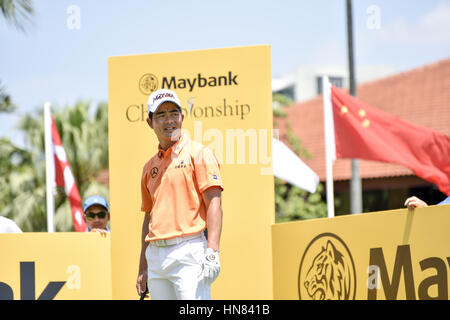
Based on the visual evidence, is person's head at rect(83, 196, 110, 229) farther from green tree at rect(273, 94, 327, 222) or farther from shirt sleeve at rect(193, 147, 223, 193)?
green tree at rect(273, 94, 327, 222)

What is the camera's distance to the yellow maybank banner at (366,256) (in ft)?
13.5

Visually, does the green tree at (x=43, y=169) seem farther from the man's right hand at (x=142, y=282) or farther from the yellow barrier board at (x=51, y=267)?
the man's right hand at (x=142, y=282)

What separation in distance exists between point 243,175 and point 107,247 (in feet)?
4.35

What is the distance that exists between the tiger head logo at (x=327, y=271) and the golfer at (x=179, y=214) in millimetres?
1298

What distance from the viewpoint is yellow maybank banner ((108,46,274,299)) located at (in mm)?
5852

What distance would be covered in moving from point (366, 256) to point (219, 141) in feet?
5.67

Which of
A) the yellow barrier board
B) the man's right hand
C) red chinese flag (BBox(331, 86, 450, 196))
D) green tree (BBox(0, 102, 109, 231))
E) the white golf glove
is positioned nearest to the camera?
the white golf glove

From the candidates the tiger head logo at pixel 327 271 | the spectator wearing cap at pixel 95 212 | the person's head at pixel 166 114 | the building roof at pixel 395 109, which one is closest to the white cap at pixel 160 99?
the person's head at pixel 166 114

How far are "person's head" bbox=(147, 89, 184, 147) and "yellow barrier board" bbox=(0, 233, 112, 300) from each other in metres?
2.05

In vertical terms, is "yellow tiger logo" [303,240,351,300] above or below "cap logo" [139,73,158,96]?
below

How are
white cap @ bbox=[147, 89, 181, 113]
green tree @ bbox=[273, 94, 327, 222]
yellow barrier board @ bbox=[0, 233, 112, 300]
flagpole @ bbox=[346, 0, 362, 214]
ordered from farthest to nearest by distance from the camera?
green tree @ bbox=[273, 94, 327, 222], flagpole @ bbox=[346, 0, 362, 214], yellow barrier board @ bbox=[0, 233, 112, 300], white cap @ bbox=[147, 89, 181, 113]

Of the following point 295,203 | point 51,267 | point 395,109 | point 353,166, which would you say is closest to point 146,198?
point 51,267

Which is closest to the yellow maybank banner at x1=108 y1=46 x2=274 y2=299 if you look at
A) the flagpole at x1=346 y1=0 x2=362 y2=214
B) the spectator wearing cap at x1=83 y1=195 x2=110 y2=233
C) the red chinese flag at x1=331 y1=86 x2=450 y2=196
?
the spectator wearing cap at x1=83 y1=195 x2=110 y2=233
